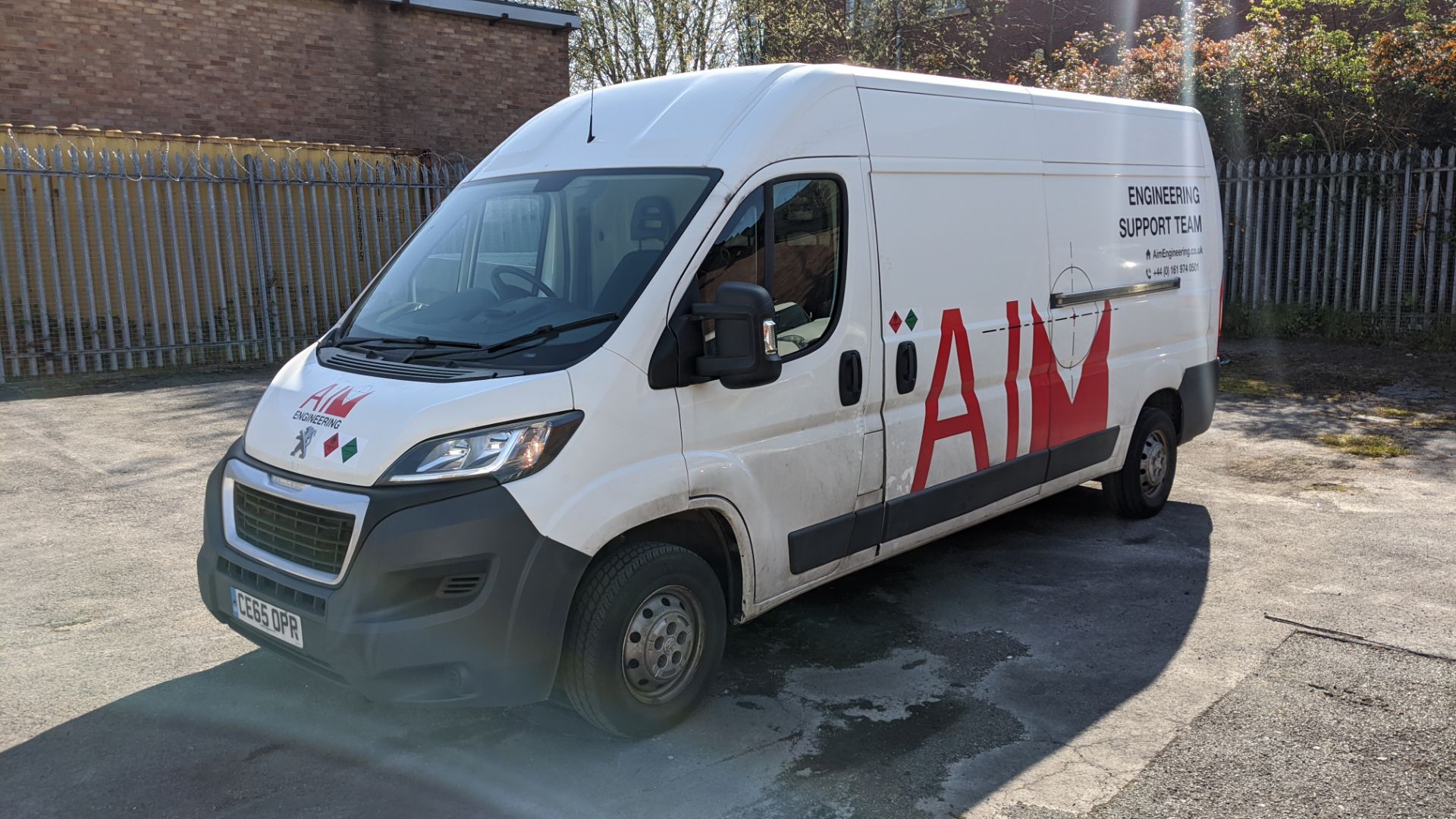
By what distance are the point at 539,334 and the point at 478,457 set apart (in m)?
0.55

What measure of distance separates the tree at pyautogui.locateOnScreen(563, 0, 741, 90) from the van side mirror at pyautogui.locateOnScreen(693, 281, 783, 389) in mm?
19241

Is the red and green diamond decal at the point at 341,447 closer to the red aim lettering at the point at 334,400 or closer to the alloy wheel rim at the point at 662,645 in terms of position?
the red aim lettering at the point at 334,400

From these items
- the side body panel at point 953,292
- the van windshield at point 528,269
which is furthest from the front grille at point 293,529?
the side body panel at point 953,292

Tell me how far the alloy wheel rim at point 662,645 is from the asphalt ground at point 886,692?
196 mm

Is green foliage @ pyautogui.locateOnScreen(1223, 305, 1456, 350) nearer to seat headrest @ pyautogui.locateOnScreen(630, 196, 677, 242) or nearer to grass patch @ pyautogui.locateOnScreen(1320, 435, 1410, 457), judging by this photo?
grass patch @ pyautogui.locateOnScreen(1320, 435, 1410, 457)

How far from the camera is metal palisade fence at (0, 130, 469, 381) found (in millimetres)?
11617

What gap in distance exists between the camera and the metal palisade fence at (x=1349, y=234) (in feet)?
40.4

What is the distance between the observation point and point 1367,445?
8.52 metres

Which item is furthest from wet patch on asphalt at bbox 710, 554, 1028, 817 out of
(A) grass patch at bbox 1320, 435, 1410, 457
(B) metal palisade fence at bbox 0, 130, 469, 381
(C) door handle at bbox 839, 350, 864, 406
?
(B) metal palisade fence at bbox 0, 130, 469, 381

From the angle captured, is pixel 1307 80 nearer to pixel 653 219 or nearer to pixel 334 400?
pixel 653 219

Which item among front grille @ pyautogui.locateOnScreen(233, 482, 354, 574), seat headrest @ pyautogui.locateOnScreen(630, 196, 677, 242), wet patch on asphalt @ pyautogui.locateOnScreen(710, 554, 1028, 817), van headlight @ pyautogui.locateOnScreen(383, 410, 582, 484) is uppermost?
seat headrest @ pyautogui.locateOnScreen(630, 196, 677, 242)

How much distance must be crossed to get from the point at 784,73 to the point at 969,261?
1.28 m

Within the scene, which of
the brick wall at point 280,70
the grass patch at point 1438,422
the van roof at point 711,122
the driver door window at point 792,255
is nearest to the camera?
the driver door window at point 792,255

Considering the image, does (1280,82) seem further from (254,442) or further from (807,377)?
(254,442)
